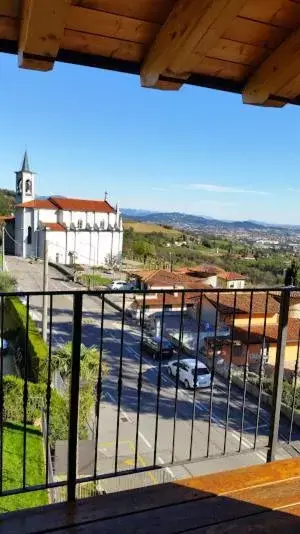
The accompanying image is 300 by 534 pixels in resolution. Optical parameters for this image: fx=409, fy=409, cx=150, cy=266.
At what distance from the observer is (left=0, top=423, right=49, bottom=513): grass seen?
7.21 m

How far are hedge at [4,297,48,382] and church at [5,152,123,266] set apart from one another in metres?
22.6

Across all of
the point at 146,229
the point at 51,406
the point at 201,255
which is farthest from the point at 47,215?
the point at 51,406

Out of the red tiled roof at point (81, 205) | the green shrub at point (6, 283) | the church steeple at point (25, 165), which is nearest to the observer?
the green shrub at point (6, 283)

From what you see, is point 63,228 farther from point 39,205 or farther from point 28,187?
point 28,187

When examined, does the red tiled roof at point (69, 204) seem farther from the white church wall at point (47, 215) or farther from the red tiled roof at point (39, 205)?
the white church wall at point (47, 215)

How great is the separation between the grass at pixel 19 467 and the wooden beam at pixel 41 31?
22.4 ft

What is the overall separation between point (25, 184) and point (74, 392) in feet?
138

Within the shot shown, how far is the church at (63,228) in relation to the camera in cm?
3994

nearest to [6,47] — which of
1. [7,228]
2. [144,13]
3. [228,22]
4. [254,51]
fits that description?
[144,13]

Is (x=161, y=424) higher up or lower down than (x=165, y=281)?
lower down

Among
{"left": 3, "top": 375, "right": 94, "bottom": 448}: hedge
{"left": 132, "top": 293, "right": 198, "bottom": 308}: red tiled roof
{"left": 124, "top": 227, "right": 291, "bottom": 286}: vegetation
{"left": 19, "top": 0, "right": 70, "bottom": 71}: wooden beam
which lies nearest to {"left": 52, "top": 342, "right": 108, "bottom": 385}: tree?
{"left": 3, "top": 375, "right": 94, "bottom": 448}: hedge

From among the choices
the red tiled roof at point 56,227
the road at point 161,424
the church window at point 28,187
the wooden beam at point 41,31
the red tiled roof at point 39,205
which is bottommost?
the road at point 161,424

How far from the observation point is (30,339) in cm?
1256

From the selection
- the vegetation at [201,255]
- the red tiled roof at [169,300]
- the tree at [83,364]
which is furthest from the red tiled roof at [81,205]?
the tree at [83,364]
